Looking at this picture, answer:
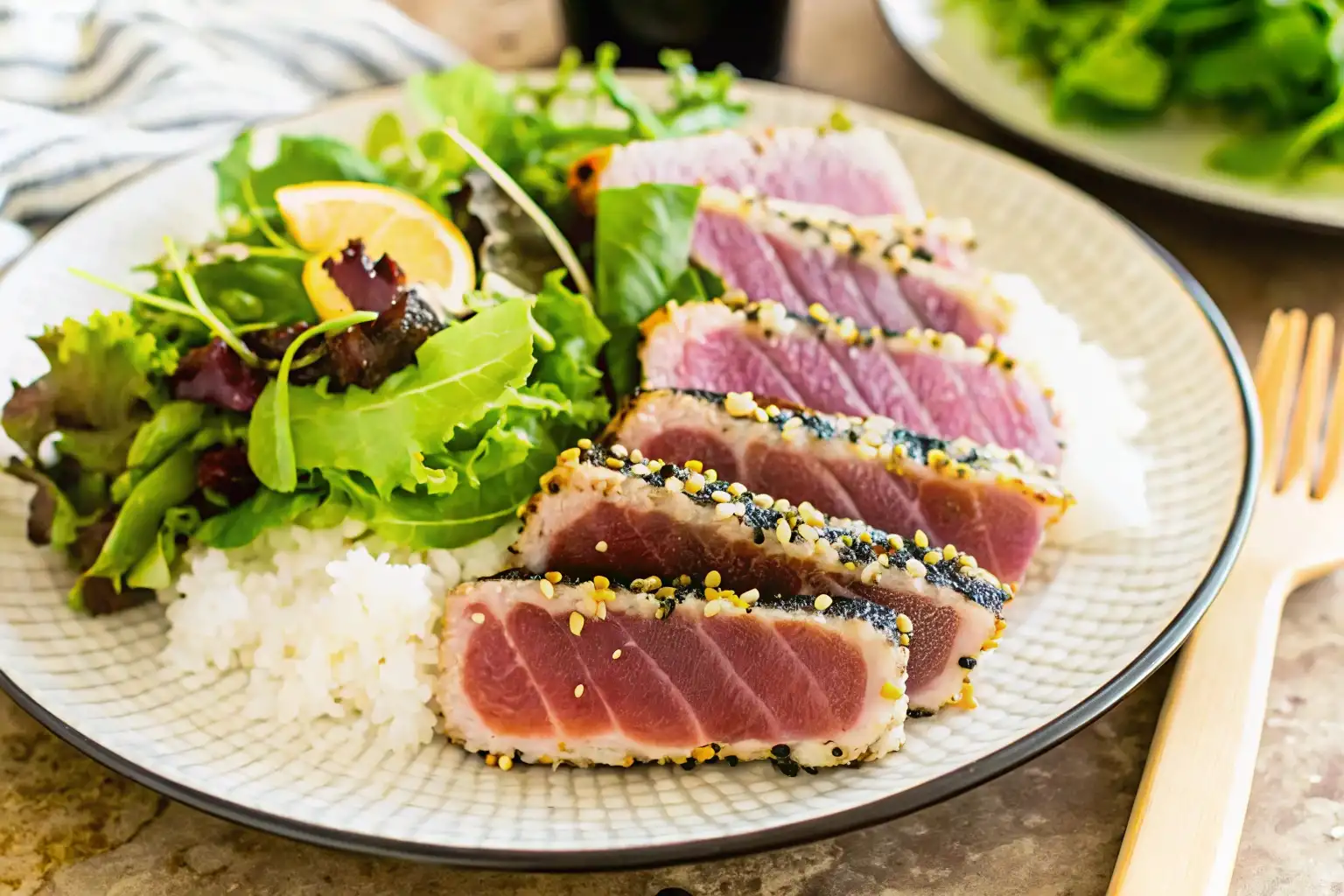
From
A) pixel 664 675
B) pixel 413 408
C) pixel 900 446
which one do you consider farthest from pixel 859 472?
pixel 413 408

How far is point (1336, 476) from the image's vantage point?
294cm

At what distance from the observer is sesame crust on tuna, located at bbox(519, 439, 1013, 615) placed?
90.6 inches

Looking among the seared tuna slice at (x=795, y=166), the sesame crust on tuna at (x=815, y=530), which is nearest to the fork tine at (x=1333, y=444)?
the sesame crust on tuna at (x=815, y=530)

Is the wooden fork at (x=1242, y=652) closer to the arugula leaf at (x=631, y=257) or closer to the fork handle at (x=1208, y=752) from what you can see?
the fork handle at (x=1208, y=752)

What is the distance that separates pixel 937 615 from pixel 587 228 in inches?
64.2

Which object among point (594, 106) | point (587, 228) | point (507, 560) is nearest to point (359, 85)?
point (594, 106)

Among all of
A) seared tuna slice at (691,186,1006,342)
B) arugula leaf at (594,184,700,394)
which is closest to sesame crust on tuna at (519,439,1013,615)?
arugula leaf at (594,184,700,394)

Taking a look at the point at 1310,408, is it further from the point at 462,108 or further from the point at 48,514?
the point at 48,514

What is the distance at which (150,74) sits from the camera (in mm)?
4180

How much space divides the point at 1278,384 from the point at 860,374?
120 cm

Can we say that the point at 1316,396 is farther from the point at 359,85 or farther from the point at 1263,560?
the point at 359,85

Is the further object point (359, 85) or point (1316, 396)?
point (359, 85)

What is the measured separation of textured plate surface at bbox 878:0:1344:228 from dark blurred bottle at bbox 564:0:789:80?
19.0 inches

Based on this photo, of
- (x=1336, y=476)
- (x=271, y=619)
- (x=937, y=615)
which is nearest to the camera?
(x=937, y=615)
